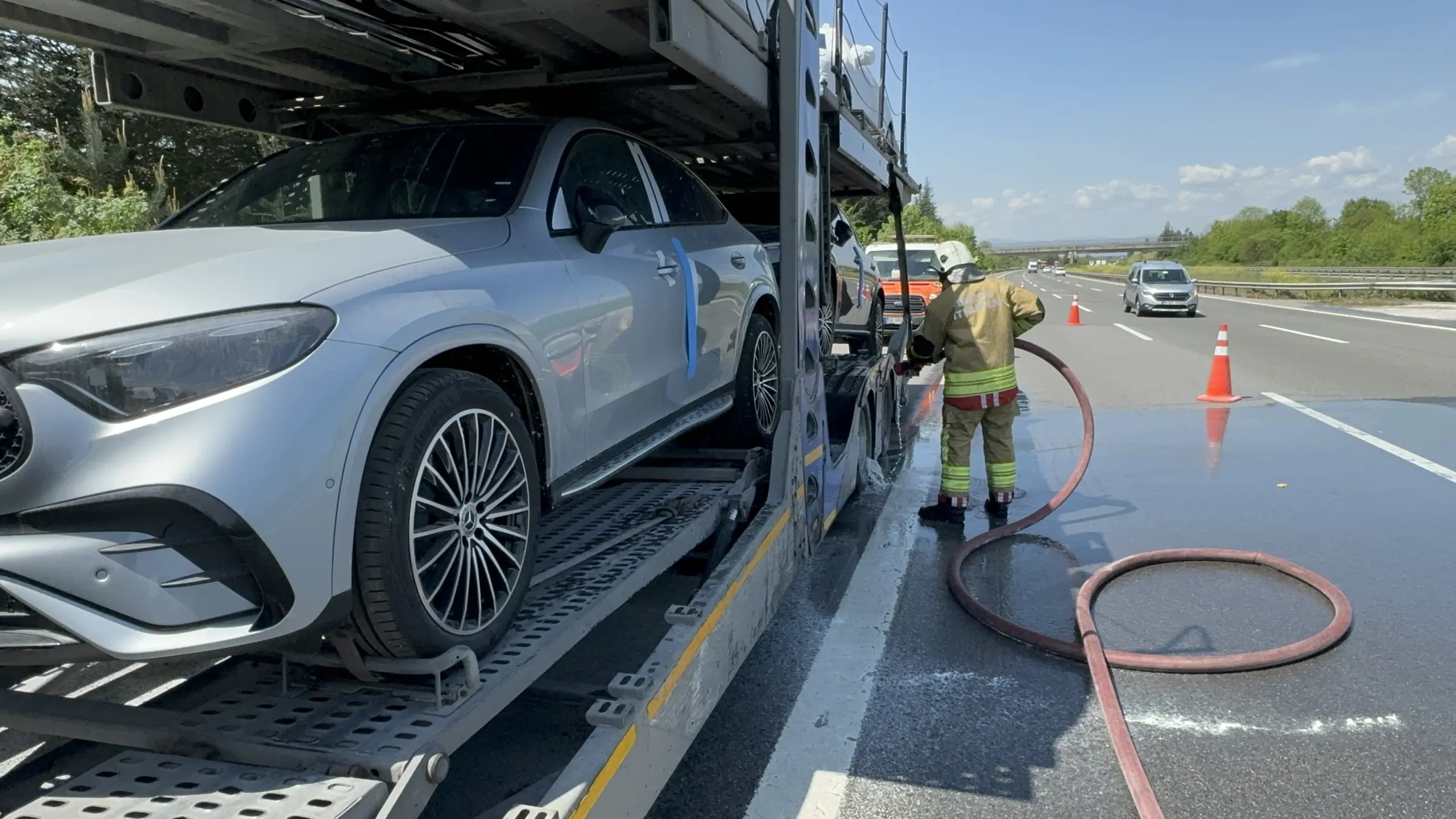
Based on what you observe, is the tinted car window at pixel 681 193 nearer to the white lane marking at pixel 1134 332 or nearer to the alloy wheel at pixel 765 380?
the alloy wheel at pixel 765 380

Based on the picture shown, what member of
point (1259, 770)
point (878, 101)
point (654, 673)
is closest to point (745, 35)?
point (654, 673)

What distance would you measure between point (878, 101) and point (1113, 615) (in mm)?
4662

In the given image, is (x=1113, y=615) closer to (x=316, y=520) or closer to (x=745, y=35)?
(x=745, y=35)

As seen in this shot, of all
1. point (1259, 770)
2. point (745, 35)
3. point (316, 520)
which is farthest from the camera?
point (745, 35)

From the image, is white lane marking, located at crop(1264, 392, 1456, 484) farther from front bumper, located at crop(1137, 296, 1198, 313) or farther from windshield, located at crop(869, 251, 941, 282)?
front bumper, located at crop(1137, 296, 1198, 313)

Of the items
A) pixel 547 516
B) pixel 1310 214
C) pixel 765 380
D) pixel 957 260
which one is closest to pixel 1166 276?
pixel 957 260

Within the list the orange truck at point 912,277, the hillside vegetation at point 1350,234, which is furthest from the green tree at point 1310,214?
the orange truck at point 912,277

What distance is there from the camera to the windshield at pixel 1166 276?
27.5m

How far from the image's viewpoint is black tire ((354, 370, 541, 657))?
219cm

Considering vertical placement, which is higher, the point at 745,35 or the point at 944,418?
the point at 745,35

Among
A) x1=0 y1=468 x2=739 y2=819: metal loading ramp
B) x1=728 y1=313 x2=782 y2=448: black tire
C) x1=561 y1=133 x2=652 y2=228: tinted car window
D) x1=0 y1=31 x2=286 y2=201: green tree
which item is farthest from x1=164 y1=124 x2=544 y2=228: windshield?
x1=0 y1=31 x2=286 y2=201: green tree

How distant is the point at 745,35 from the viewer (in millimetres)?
3984

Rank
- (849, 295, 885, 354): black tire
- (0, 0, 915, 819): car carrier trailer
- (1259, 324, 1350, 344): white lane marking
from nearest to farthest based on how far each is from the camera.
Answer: (0, 0, 915, 819): car carrier trailer < (849, 295, 885, 354): black tire < (1259, 324, 1350, 344): white lane marking

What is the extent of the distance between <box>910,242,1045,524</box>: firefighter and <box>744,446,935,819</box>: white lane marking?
0.74 m
